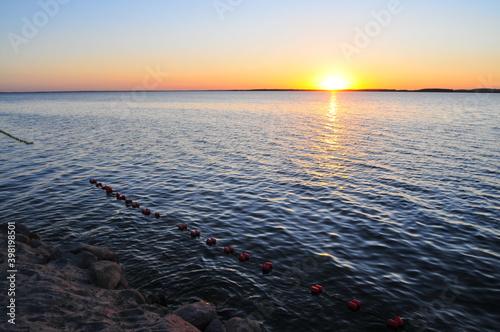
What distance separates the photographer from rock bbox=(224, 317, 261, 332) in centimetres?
951

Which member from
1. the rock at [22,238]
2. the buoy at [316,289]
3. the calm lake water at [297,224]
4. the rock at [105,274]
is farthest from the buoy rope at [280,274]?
the rock at [22,238]

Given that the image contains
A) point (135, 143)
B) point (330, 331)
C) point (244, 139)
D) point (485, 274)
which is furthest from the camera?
point (244, 139)

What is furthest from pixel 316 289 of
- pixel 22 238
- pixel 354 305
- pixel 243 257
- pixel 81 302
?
pixel 22 238

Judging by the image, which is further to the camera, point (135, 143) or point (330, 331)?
point (135, 143)

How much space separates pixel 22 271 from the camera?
11.4 meters

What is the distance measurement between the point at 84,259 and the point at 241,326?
7321 mm

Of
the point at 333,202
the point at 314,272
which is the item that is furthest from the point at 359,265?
the point at 333,202

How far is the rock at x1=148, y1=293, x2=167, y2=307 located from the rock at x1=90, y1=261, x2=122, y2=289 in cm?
152

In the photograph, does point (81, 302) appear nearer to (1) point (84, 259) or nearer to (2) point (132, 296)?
(2) point (132, 296)

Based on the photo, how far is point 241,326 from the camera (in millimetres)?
9594

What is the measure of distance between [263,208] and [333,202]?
4.78m

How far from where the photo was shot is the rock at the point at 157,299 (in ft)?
37.4

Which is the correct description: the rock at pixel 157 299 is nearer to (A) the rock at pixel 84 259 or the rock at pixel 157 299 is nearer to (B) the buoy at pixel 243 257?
(A) the rock at pixel 84 259

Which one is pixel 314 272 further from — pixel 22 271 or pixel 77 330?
pixel 22 271
